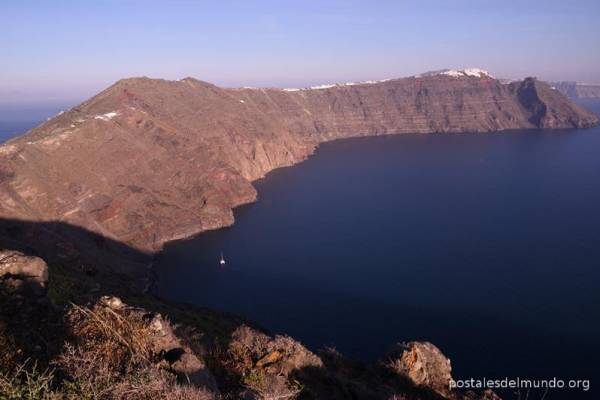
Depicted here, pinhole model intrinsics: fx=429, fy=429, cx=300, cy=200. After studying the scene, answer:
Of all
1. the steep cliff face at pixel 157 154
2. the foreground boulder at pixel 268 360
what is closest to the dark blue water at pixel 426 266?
the steep cliff face at pixel 157 154

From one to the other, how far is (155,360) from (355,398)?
245 inches

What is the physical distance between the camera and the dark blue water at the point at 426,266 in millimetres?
41062

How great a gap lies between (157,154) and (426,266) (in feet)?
191

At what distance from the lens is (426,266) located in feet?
189

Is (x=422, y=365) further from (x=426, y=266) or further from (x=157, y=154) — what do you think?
(x=157, y=154)

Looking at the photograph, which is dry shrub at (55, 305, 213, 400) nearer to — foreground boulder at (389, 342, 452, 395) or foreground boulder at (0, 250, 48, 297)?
foreground boulder at (0, 250, 48, 297)

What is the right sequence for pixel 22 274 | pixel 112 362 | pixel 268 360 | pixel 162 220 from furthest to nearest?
pixel 162 220, pixel 22 274, pixel 268 360, pixel 112 362

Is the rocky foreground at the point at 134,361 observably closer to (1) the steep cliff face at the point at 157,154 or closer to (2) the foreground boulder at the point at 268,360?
(2) the foreground boulder at the point at 268,360

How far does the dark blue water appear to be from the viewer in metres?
41.1

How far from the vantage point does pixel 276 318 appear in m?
46.5

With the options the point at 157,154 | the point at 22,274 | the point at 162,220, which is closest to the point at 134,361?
the point at 22,274

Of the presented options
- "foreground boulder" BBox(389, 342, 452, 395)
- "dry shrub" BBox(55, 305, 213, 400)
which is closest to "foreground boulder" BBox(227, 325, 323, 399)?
"dry shrub" BBox(55, 305, 213, 400)

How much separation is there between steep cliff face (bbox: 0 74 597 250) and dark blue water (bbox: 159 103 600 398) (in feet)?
24.2

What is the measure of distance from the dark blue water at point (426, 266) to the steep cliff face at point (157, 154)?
736 centimetres
